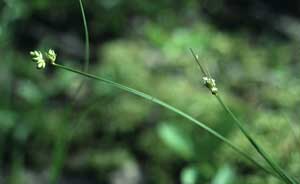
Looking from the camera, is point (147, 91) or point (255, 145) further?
point (147, 91)

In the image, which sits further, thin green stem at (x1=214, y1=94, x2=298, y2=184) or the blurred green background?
the blurred green background

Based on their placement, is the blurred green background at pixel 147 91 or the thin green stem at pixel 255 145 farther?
the blurred green background at pixel 147 91

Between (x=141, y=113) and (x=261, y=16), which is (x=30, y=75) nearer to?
(x=141, y=113)

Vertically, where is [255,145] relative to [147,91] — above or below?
below

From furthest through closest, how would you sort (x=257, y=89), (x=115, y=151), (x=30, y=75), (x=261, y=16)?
1. (x=261, y=16)
2. (x=30, y=75)
3. (x=257, y=89)
4. (x=115, y=151)

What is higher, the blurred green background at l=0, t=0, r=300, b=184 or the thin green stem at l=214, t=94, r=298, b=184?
the blurred green background at l=0, t=0, r=300, b=184

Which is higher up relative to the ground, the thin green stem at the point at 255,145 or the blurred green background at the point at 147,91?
Answer: the blurred green background at the point at 147,91

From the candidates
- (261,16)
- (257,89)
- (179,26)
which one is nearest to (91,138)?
(257,89)

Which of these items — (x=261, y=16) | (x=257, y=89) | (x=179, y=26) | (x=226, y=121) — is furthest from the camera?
(x=261, y=16)
